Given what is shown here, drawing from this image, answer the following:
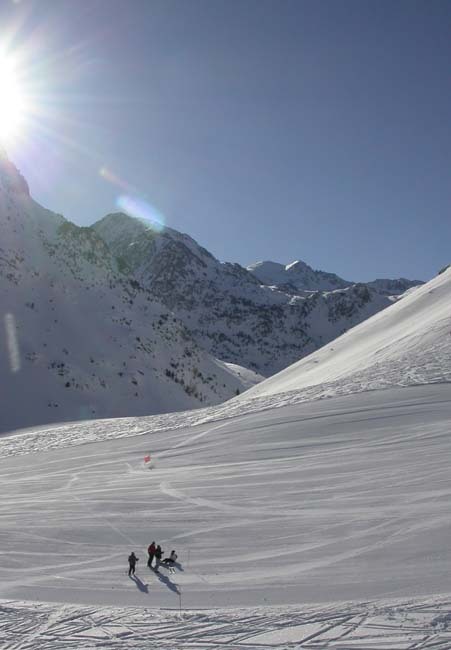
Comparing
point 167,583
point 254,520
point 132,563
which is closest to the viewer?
point 167,583

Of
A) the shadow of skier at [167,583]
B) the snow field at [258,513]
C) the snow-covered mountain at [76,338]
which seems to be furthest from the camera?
the snow-covered mountain at [76,338]

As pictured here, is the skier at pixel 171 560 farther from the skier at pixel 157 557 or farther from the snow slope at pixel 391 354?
the snow slope at pixel 391 354

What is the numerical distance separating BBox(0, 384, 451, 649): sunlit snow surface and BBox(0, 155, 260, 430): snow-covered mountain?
22.5 m

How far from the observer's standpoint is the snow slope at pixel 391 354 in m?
19.2

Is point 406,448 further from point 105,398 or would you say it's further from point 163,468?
point 105,398

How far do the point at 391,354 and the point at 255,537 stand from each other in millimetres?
15716

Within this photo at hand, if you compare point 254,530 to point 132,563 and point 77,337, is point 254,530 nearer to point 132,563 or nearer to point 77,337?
point 132,563

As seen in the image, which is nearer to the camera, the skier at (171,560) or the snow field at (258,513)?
the snow field at (258,513)

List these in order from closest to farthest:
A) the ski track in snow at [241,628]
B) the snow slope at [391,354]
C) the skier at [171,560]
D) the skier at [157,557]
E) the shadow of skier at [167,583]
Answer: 1. the ski track in snow at [241,628]
2. the shadow of skier at [167,583]
3. the skier at [157,557]
4. the skier at [171,560]
5. the snow slope at [391,354]

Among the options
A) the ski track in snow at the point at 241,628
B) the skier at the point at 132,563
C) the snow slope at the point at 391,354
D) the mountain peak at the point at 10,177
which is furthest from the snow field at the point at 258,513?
the mountain peak at the point at 10,177

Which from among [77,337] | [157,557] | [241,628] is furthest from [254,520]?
[77,337]

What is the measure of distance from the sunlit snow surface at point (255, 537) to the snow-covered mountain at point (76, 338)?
22.5 meters

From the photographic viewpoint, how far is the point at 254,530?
9492 millimetres

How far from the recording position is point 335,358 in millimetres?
30484
